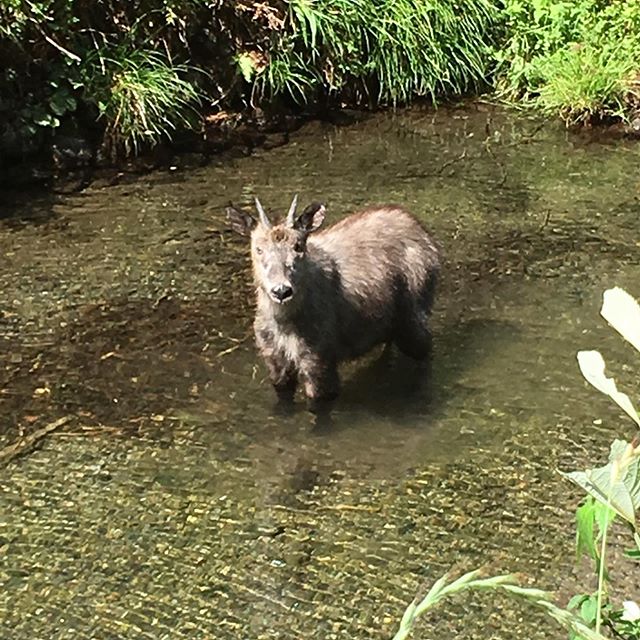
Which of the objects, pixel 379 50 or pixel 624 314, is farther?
pixel 379 50

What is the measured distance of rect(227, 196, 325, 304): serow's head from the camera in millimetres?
4758

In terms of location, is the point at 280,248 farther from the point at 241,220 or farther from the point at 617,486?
the point at 617,486

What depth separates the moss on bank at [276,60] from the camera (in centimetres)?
819

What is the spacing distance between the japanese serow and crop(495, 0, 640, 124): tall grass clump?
3.97 m

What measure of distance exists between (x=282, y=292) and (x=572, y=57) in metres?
5.58

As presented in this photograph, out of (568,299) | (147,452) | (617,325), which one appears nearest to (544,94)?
(568,299)

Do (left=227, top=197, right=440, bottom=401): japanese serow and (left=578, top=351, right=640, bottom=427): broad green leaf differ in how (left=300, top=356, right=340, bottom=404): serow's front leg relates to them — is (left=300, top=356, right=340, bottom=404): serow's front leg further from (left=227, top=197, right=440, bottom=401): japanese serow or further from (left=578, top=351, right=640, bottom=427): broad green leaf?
(left=578, top=351, right=640, bottom=427): broad green leaf

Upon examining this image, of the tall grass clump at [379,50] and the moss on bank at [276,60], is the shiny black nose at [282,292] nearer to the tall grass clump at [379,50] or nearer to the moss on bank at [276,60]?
the moss on bank at [276,60]

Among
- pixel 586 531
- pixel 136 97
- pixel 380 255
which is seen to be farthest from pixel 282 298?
pixel 136 97

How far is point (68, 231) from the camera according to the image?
7.09 meters

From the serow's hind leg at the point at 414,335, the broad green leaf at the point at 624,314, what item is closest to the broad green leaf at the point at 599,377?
the broad green leaf at the point at 624,314

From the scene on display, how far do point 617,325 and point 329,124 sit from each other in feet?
27.4

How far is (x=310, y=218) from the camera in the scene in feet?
16.5

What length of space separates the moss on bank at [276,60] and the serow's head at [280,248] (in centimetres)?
346
